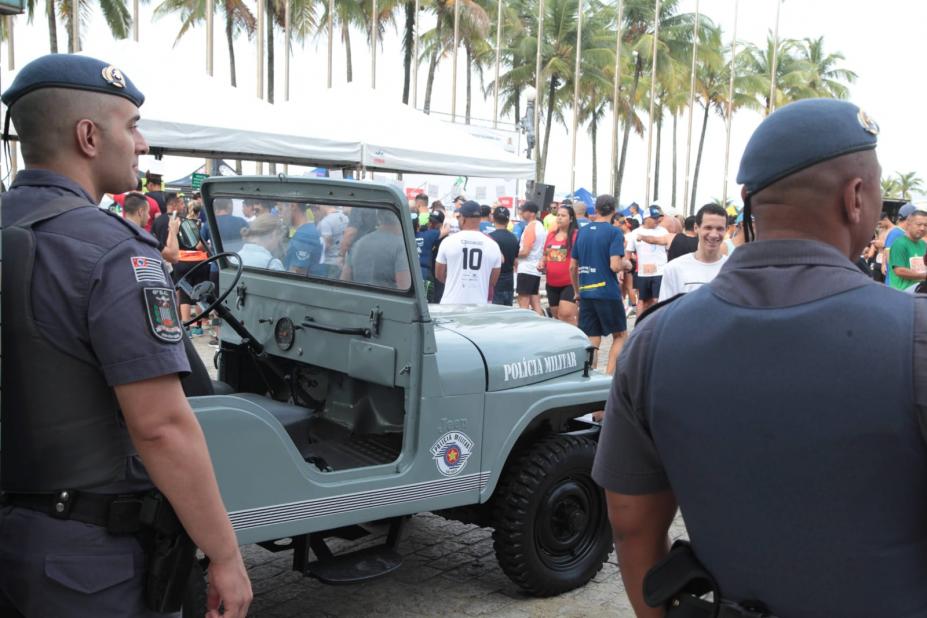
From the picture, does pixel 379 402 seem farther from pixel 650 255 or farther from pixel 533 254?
pixel 650 255

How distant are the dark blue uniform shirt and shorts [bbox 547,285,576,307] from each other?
8366 mm

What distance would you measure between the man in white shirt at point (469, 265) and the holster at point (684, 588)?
262 inches

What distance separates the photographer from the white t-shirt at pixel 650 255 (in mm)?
11656

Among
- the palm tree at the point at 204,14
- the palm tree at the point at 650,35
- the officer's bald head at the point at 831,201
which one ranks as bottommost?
the officer's bald head at the point at 831,201

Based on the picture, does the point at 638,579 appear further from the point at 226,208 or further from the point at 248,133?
the point at 248,133

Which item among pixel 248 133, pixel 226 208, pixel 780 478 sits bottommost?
pixel 780 478

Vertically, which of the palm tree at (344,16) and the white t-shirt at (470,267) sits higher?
the palm tree at (344,16)

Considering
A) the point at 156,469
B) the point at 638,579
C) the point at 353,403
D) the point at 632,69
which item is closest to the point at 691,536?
the point at 638,579

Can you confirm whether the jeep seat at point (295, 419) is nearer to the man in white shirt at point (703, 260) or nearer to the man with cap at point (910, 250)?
the man in white shirt at point (703, 260)

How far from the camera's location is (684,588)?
152 cm

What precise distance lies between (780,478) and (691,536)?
0.23 meters

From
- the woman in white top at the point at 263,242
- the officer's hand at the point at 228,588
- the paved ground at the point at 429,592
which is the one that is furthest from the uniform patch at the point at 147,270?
the paved ground at the point at 429,592

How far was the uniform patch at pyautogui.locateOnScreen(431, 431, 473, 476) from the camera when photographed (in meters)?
3.59

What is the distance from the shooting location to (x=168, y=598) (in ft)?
5.73
